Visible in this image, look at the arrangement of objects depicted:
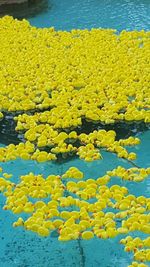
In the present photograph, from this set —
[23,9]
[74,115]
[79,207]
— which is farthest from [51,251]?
[23,9]

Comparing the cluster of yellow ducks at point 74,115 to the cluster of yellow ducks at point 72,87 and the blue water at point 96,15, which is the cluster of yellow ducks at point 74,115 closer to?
the cluster of yellow ducks at point 72,87

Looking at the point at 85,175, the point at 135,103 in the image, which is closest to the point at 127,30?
the point at 135,103

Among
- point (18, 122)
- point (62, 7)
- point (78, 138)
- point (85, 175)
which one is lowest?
point (85, 175)

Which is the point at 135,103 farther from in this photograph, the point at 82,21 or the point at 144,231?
the point at 82,21

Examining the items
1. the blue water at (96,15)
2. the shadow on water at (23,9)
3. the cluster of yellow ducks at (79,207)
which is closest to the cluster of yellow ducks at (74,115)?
the cluster of yellow ducks at (79,207)

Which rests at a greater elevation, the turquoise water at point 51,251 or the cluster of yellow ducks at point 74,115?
the cluster of yellow ducks at point 74,115

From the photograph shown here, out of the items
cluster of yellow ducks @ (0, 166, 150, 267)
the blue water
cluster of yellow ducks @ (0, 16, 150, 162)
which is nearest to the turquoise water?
cluster of yellow ducks @ (0, 166, 150, 267)
